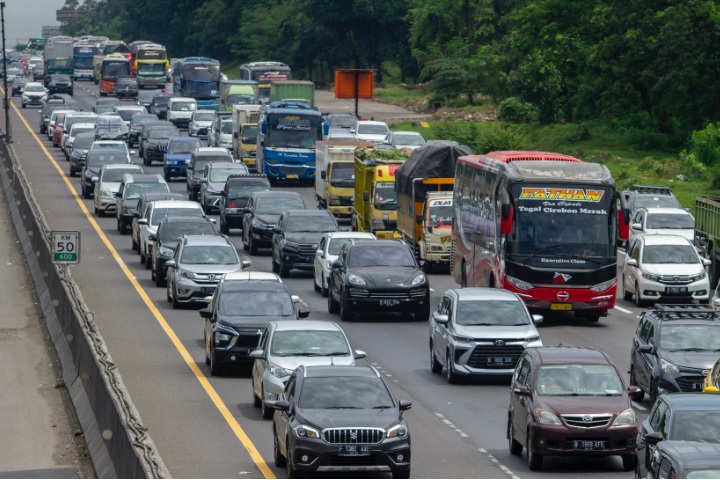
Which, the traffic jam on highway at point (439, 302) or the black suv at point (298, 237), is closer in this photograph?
the traffic jam on highway at point (439, 302)

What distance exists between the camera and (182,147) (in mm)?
67375

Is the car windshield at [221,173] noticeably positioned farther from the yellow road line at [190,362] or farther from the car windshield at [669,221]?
the car windshield at [669,221]

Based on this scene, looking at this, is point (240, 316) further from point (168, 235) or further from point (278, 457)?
point (168, 235)

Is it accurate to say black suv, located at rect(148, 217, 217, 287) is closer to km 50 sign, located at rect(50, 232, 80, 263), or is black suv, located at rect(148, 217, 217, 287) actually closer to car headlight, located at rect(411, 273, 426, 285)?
km 50 sign, located at rect(50, 232, 80, 263)

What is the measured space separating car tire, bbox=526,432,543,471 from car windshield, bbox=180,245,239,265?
671 inches

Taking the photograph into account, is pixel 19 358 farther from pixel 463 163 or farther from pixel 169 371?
pixel 463 163

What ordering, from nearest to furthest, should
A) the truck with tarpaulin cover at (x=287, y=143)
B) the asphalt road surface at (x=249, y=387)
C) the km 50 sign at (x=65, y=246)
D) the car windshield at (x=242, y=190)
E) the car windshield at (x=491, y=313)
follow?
the asphalt road surface at (x=249, y=387), the car windshield at (x=491, y=313), the km 50 sign at (x=65, y=246), the car windshield at (x=242, y=190), the truck with tarpaulin cover at (x=287, y=143)

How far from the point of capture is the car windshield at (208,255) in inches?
1411

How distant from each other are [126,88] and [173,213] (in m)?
79.0

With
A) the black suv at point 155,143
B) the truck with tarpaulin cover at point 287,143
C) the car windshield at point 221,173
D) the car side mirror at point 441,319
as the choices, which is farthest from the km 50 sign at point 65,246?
the black suv at point 155,143

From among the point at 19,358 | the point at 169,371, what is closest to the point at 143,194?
the point at 19,358

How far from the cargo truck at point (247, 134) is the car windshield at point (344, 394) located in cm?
5006

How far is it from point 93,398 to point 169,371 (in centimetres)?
521

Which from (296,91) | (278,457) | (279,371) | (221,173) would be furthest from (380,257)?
(296,91)
